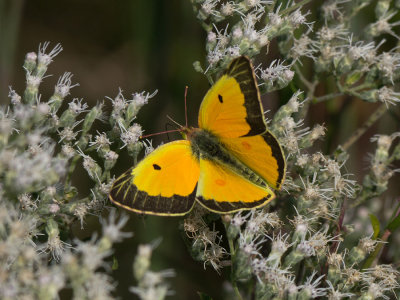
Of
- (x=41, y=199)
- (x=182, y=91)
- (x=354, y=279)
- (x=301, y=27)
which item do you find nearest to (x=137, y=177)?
(x=41, y=199)

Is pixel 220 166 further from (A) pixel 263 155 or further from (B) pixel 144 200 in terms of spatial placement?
(B) pixel 144 200

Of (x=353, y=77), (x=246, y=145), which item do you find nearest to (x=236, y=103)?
(x=246, y=145)

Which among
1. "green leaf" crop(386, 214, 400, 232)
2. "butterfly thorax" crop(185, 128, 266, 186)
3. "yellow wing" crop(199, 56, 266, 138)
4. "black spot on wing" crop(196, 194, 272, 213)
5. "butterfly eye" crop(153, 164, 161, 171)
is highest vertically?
"yellow wing" crop(199, 56, 266, 138)

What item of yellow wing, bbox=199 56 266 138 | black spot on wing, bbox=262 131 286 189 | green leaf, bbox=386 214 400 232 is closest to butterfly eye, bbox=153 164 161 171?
yellow wing, bbox=199 56 266 138

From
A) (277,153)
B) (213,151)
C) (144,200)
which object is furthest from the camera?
(213,151)

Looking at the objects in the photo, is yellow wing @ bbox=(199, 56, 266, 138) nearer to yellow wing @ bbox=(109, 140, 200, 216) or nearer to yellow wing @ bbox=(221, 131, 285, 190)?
yellow wing @ bbox=(221, 131, 285, 190)

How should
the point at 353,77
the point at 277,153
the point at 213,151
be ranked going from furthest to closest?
the point at 353,77 < the point at 213,151 < the point at 277,153

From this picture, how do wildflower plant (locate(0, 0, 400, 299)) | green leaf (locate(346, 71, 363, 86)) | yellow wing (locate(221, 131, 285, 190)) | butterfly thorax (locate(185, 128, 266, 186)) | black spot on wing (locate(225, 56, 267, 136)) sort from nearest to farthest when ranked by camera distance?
wildflower plant (locate(0, 0, 400, 299)), black spot on wing (locate(225, 56, 267, 136)), yellow wing (locate(221, 131, 285, 190)), butterfly thorax (locate(185, 128, 266, 186)), green leaf (locate(346, 71, 363, 86))
